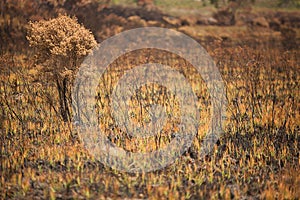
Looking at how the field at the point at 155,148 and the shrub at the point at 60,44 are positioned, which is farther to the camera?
the shrub at the point at 60,44

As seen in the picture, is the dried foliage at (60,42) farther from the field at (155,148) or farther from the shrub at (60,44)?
the field at (155,148)

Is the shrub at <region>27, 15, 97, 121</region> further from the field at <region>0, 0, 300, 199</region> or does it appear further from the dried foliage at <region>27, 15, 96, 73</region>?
the field at <region>0, 0, 300, 199</region>

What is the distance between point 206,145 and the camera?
5.70 metres

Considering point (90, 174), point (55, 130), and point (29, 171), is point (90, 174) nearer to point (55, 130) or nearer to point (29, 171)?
point (29, 171)

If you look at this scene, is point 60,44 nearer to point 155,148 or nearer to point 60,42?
point 60,42

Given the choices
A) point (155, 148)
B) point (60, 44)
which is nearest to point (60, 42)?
point (60, 44)

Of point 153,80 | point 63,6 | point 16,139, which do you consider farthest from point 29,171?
point 63,6

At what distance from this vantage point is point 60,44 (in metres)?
5.81

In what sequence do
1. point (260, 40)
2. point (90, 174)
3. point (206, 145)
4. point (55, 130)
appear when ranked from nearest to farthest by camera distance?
point (90, 174) → point (206, 145) → point (55, 130) → point (260, 40)

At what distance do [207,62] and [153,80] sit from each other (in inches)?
97.9

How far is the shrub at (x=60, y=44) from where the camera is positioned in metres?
5.87

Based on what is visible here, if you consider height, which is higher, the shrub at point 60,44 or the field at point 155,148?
the shrub at point 60,44

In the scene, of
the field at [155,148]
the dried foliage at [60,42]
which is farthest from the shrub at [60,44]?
the field at [155,148]

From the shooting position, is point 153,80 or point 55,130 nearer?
point 55,130
